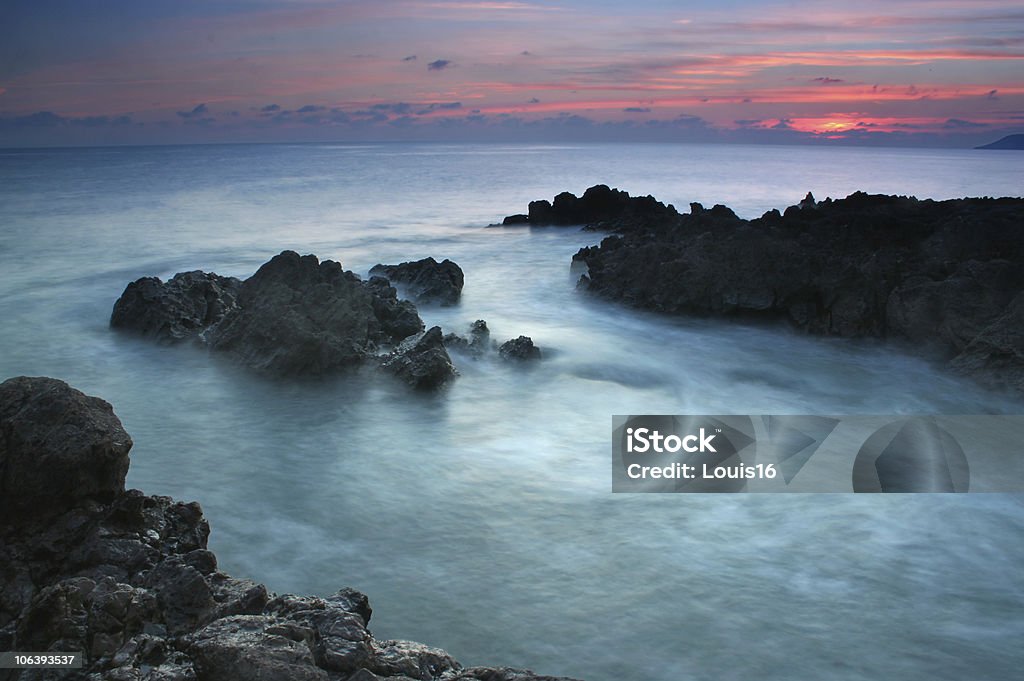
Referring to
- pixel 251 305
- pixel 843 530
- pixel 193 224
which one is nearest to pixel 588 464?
pixel 843 530

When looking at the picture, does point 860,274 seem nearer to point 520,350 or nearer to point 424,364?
point 520,350

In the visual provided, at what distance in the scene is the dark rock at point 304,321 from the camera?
9.36 metres

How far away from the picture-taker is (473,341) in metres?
10.6

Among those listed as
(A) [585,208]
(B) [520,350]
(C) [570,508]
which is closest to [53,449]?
(C) [570,508]

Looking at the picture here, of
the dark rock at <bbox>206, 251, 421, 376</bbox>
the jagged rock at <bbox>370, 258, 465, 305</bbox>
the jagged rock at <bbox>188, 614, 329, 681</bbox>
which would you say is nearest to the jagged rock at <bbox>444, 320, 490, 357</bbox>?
the dark rock at <bbox>206, 251, 421, 376</bbox>

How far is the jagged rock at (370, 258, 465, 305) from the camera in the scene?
13.1m

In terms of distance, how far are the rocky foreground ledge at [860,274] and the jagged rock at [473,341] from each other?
3.27m

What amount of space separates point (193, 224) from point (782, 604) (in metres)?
24.6

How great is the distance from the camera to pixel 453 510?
6.41m

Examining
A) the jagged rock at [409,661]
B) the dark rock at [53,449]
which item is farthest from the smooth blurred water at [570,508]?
the dark rock at [53,449]

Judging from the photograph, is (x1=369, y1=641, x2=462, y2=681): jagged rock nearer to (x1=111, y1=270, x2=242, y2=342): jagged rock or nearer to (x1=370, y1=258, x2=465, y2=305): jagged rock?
(x1=111, y1=270, x2=242, y2=342): jagged rock

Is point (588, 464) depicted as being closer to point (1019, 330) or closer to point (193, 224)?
point (1019, 330)

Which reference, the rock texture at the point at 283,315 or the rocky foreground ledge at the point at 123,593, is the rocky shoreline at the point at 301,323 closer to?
the rock texture at the point at 283,315

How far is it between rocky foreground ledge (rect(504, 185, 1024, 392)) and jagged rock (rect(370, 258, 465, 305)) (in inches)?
99.1
